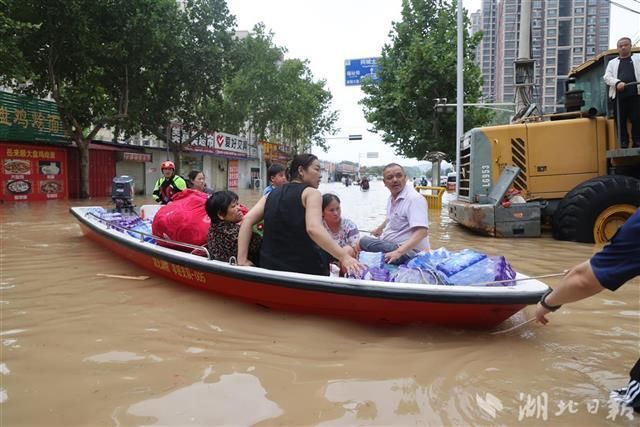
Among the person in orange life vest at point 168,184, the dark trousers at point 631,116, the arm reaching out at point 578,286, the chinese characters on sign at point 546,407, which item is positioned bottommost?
the chinese characters on sign at point 546,407

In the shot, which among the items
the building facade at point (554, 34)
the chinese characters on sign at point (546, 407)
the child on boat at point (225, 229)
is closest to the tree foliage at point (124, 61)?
the child on boat at point (225, 229)

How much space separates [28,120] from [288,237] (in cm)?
1715

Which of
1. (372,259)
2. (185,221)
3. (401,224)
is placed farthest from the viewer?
(185,221)

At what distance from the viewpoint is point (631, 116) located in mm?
6535

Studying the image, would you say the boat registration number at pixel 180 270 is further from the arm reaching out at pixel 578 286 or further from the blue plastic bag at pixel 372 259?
the arm reaching out at pixel 578 286

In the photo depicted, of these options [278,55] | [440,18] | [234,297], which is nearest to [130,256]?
[234,297]

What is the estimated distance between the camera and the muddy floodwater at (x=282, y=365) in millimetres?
2264

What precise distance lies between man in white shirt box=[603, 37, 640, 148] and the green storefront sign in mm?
17639

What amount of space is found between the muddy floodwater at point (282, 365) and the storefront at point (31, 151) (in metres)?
14.3

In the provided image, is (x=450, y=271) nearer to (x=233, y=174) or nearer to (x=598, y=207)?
(x=598, y=207)

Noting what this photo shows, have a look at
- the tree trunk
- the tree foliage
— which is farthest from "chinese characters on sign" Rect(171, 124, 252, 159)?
the tree trunk

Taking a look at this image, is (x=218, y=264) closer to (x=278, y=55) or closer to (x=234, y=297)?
(x=234, y=297)

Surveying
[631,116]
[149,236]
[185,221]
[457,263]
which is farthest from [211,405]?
[631,116]

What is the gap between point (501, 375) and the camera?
2.65 meters
